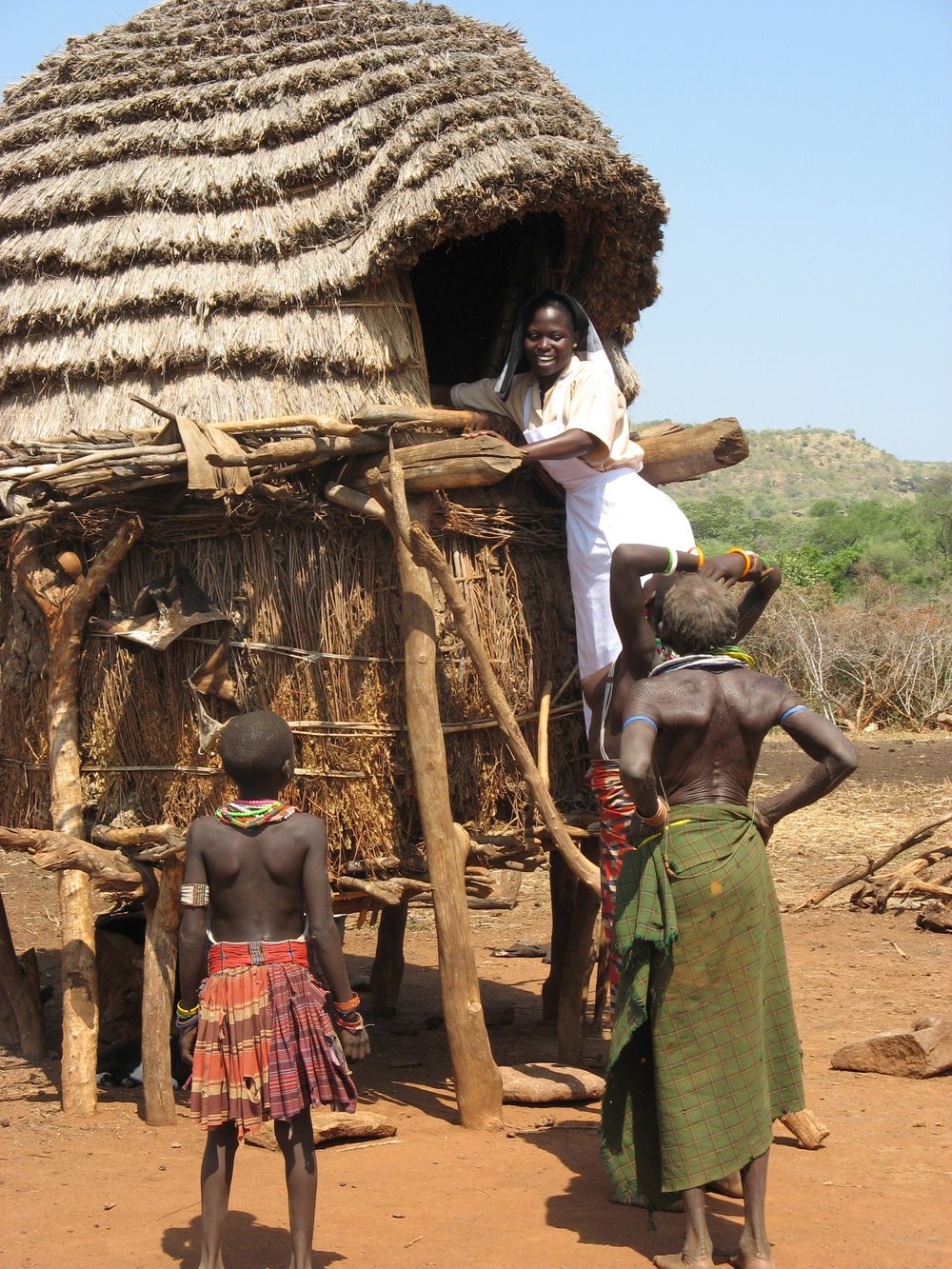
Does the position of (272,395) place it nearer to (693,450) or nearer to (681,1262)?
(693,450)

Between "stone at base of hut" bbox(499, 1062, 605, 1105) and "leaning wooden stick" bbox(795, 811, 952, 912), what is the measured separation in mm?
4040

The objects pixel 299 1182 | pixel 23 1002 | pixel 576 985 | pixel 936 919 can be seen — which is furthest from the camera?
pixel 936 919

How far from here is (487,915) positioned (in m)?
10.7

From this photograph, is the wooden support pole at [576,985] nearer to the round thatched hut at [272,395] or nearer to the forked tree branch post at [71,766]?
the round thatched hut at [272,395]

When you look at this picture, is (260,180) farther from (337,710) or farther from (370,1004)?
(370,1004)

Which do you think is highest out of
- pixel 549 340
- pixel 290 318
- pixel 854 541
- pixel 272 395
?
pixel 290 318

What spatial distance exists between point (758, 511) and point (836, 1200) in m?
48.8

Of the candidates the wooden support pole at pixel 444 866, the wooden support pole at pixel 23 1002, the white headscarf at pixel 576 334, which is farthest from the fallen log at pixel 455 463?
the wooden support pole at pixel 23 1002

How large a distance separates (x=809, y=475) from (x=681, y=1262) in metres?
58.5

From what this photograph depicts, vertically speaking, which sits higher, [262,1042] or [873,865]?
[262,1042]

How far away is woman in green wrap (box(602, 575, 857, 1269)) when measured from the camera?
11.8ft

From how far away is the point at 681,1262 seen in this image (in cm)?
362

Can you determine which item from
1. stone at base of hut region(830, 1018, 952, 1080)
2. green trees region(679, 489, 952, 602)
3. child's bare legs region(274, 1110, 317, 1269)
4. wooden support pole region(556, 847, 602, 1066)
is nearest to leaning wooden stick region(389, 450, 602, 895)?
wooden support pole region(556, 847, 602, 1066)

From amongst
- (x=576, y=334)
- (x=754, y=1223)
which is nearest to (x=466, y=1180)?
(x=754, y=1223)
